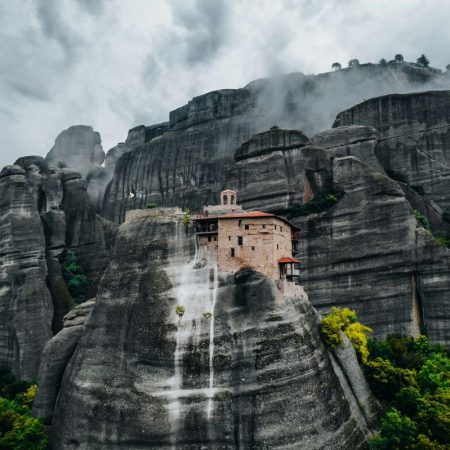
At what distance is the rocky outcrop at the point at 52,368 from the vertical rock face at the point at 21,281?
1081cm

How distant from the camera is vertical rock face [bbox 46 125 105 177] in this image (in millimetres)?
83688

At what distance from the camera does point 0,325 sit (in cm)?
4884

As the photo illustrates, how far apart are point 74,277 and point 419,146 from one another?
4097 centimetres

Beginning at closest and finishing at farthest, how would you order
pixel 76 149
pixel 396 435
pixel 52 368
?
pixel 396 435
pixel 52 368
pixel 76 149

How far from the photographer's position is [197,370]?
3094 centimetres

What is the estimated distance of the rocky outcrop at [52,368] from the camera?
36.5m

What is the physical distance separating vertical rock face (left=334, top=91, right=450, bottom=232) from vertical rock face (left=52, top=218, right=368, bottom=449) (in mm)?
20523

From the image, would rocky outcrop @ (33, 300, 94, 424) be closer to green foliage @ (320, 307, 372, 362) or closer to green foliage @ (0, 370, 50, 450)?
green foliage @ (0, 370, 50, 450)

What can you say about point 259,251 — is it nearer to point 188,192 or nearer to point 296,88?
point 188,192

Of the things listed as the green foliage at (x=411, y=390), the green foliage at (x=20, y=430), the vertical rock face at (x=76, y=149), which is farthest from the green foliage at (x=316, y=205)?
the vertical rock face at (x=76, y=149)

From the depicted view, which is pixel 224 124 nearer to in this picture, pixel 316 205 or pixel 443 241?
pixel 316 205

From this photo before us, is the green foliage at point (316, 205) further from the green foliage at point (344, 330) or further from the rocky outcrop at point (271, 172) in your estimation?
the green foliage at point (344, 330)

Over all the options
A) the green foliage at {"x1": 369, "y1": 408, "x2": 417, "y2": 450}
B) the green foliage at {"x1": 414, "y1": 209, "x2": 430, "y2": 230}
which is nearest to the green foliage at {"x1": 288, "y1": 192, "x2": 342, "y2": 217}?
the green foliage at {"x1": 414, "y1": 209, "x2": 430, "y2": 230}

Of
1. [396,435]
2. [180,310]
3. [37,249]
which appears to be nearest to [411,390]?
[396,435]
